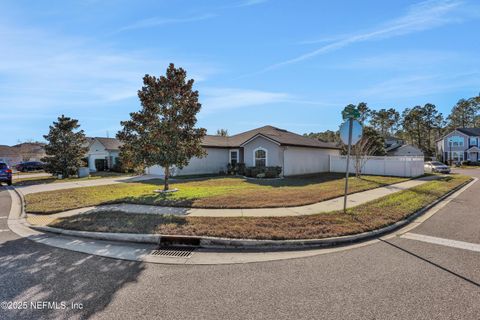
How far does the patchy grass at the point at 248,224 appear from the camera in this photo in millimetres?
6266

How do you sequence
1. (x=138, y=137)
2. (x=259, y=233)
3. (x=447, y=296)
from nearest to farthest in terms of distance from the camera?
(x=447, y=296), (x=259, y=233), (x=138, y=137)

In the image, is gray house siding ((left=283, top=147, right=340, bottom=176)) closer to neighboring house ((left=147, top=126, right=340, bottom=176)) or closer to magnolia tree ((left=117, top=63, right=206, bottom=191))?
neighboring house ((left=147, top=126, right=340, bottom=176))

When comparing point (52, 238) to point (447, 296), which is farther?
point (52, 238)

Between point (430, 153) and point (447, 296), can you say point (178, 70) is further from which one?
point (430, 153)

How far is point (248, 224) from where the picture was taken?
6957 mm

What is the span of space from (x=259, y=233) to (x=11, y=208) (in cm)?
1057

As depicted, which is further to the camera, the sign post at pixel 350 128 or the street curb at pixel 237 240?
the sign post at pixel 350 128

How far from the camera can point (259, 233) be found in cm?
618

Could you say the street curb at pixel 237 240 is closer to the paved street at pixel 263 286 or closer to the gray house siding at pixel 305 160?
the paved street at pixel 263 286

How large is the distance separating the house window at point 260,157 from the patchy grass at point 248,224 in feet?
42.5

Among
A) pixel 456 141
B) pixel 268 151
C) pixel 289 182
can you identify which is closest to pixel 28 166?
pixel 268 151

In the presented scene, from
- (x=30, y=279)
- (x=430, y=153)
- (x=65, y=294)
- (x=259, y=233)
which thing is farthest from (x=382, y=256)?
(x=430, y=153)

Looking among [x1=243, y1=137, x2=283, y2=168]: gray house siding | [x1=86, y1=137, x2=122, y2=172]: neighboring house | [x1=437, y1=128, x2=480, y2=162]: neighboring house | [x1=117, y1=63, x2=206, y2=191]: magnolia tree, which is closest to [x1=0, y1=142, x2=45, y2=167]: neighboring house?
[x1=86, y1=137, x2=122, y2=172]: neighboring house

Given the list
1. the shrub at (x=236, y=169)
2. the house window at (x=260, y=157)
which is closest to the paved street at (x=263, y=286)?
the house window at (x=260, y=157)
